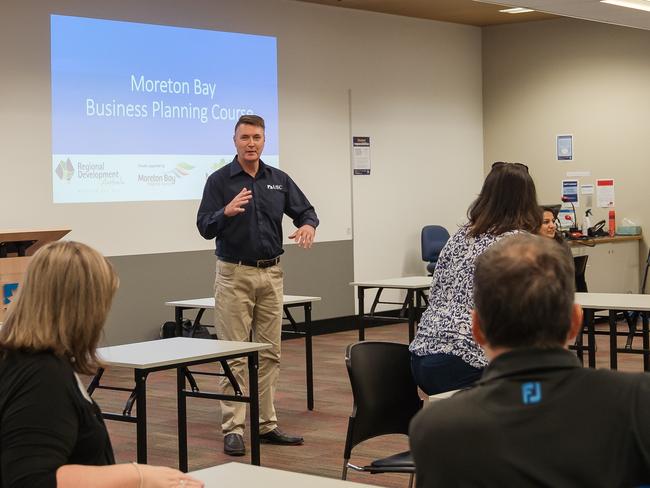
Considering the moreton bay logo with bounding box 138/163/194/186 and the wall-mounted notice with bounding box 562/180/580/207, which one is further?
the wall-mounted notice with bounding box 562/180/580/207

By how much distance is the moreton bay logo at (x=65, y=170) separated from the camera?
7.81 meters

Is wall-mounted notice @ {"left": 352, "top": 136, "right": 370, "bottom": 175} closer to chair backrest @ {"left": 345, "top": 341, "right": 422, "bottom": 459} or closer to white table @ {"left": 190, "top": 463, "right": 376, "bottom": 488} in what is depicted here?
chair backrest @ {"left": 345, "top": 341, "right": 422, "bottom": 459}

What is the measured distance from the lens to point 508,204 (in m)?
3.52

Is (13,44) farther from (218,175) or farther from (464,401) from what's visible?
(464,401)

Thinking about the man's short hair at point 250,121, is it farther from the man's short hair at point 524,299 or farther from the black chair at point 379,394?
→ the man's short hair at point 524,299

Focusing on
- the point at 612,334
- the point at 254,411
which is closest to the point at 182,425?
the point at 254,411

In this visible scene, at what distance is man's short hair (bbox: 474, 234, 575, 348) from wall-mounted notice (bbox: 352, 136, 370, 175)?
28.3 ft

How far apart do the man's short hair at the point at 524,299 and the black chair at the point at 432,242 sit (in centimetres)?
872

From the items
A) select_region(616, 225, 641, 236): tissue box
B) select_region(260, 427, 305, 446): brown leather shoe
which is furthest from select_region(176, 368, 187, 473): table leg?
select_region(616, 225, 641, 236): tissue box

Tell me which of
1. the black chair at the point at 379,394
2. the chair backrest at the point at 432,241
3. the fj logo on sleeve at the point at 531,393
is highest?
the fj logo on sleeve at the point at 531,393

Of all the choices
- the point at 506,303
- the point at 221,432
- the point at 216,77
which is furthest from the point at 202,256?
the point at 506,303

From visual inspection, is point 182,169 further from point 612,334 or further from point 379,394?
point 379,394

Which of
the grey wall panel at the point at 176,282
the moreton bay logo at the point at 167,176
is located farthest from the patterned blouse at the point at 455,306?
the moreton bay logo at the point at 167,176

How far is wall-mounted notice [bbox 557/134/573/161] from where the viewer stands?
1100cm
